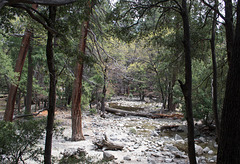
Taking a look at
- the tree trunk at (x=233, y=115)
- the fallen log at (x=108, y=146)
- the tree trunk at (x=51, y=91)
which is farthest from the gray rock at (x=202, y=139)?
the tree trunk at (x=51, y=91)

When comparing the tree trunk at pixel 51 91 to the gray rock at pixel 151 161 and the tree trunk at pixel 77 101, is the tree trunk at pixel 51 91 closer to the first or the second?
the gray rock at pixel 151 161

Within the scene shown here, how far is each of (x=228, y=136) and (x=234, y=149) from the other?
0.56 feet

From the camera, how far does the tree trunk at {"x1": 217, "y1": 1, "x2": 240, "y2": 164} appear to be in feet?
7.20

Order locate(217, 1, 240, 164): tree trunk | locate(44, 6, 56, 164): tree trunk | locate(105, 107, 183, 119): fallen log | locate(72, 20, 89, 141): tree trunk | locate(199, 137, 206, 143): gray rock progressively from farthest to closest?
locate(105, 107, 183, 119): fallen log, locate(199, 137, 206, 143): gray rock, locate(72, 20, 89, 141): tree trunk, locate(44, 6, 56, 164): tree trunk, locate(217, 1, 240, 164): tree trunk

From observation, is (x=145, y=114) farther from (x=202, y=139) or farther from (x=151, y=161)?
(x=151, y=161)

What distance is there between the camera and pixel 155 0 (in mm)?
4363

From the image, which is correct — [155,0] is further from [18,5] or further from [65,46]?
[18,5]

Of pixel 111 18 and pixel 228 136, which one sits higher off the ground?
pixel 111 18

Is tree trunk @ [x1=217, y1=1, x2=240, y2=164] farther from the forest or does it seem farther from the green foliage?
the green foliage

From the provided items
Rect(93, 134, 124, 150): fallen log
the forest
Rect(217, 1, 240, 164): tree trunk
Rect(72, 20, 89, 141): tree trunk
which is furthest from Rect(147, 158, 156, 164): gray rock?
Rect(217, 1, 240, 164): tree trunk

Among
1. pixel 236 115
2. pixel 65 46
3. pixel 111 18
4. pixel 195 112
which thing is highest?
pixel 111 18

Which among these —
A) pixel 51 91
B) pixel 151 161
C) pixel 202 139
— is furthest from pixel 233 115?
pixel 202 139

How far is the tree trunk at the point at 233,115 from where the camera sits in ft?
7.20

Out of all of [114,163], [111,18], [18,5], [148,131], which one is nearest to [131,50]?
[148,131]
